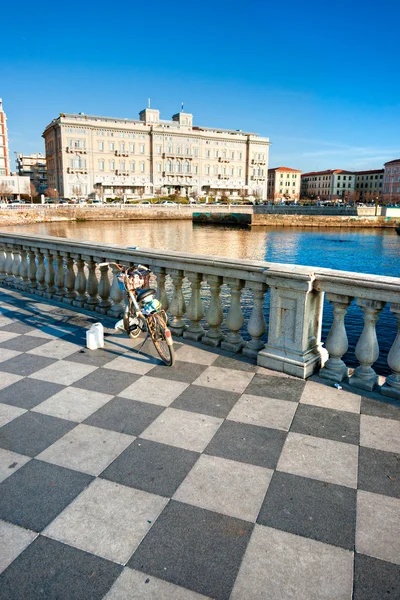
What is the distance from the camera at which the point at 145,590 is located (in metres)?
2.10

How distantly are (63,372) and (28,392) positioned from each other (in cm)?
51

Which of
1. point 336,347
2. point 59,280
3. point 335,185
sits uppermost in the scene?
point 335,185

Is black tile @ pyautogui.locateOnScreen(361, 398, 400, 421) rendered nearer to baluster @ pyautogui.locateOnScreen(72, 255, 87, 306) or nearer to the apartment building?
baluster @ pyautogui.locateOnScreen(72, 255, 87, 306)

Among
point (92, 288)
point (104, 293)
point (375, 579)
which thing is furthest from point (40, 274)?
point (375, 579)

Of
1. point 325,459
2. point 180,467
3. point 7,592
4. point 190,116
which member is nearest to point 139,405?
point 180,467

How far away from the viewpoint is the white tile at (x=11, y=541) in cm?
227

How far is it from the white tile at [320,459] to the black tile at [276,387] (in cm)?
69

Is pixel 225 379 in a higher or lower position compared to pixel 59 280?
lower

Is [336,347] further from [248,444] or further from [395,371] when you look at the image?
[248,444]

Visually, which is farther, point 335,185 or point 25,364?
point 335,185

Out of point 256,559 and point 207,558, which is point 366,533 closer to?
point 256,559

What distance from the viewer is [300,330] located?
4.45m

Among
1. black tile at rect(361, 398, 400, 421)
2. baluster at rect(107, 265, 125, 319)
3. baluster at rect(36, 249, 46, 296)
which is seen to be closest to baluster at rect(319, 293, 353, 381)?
black tile at rect(361, 398, 400, 421)

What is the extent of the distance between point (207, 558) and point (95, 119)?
11797cm
